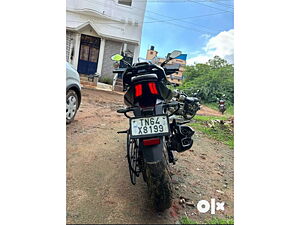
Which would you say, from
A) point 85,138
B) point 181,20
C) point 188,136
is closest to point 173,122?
point 188,136

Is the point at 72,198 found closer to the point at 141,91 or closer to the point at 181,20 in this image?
the point at 141,91

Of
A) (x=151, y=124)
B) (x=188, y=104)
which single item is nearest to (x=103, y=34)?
(x=151, y=124)

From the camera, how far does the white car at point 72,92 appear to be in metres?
1.52

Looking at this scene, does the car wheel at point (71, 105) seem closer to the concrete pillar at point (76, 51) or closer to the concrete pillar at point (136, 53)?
the concrete pillar at point (76, 51)

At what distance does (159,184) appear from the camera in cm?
121

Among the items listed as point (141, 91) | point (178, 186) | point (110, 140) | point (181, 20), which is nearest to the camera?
point (141, 91)

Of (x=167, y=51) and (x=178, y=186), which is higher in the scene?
→ (x=167, y=51)

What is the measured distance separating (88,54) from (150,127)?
2.61 ft

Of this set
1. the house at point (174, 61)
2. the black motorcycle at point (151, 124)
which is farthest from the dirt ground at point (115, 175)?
the house at point (174, 61)

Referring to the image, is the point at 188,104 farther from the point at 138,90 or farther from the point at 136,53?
the point at 138,90

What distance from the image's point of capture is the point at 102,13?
1.58 m

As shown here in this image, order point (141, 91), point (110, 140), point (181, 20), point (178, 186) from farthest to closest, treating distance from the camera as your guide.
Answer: point (110, 140) → point (181, 20) → point (178, 186) → point (141, 91)

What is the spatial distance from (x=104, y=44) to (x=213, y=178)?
1.22 metres
